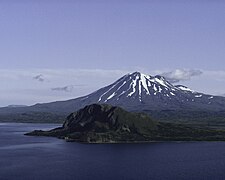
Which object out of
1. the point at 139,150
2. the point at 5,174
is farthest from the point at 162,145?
the point at 5,174

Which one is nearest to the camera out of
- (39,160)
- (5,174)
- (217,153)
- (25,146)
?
(5,174)

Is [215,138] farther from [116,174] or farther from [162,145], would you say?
[116,174]

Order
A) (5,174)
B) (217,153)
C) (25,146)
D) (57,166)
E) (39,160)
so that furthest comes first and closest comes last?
(25,146) → (217,153) → (39,160) → (57,166) → (5,174)

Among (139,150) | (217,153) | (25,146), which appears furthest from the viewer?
(25,146)

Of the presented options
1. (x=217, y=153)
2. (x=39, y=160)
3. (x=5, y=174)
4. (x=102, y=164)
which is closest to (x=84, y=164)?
(x=102, y=164)

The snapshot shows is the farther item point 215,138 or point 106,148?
point 215,138

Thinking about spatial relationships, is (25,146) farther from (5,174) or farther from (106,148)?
(5,174)
